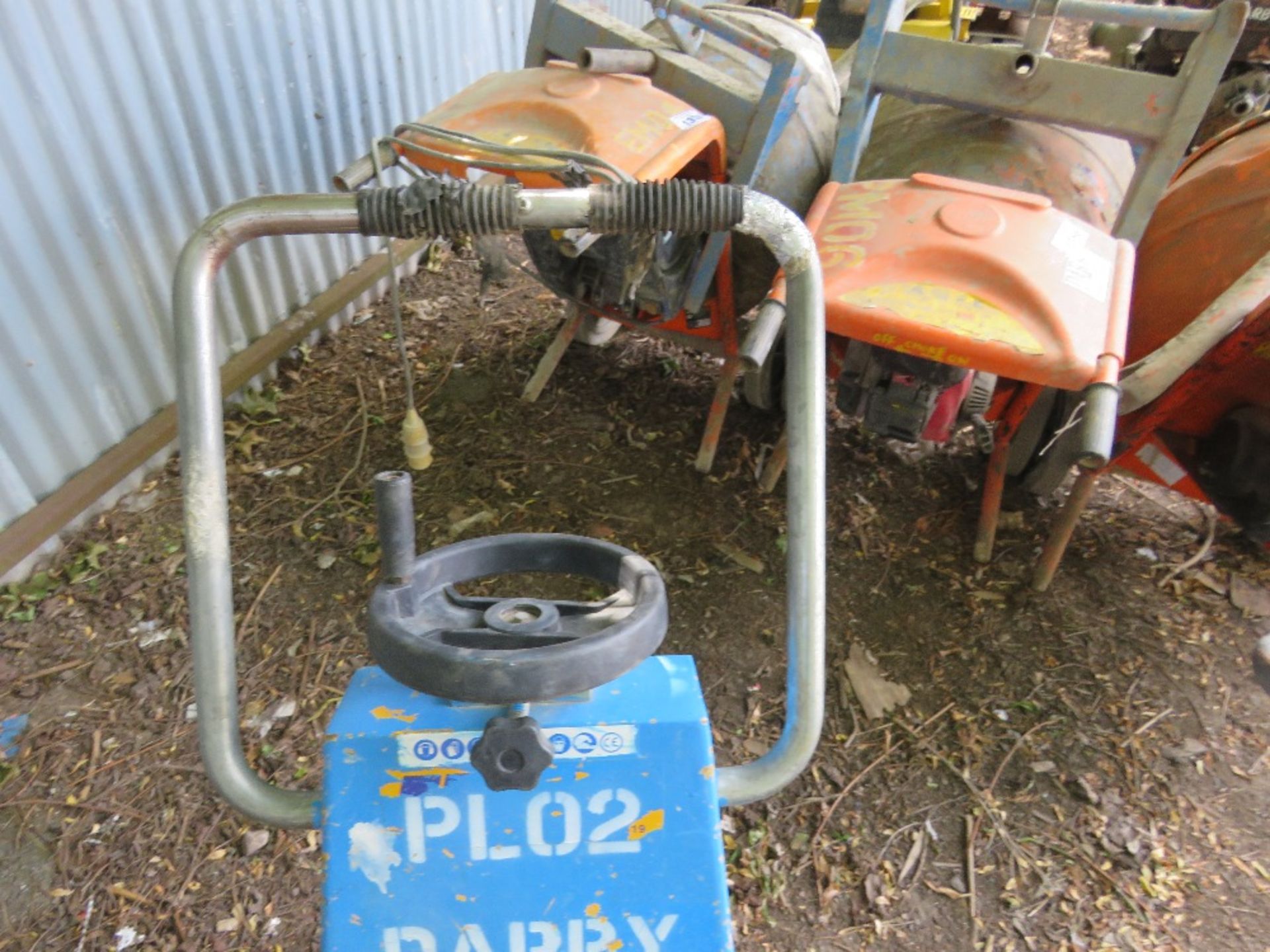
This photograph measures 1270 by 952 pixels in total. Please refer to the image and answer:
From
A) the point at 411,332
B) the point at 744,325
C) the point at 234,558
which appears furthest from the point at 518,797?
the point at 411,332

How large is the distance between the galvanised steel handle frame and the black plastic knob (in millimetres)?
253

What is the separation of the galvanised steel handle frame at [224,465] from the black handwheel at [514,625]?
0.57 feet

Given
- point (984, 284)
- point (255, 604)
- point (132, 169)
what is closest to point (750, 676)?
point (984, 284)

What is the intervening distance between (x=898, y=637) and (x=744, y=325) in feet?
3.57

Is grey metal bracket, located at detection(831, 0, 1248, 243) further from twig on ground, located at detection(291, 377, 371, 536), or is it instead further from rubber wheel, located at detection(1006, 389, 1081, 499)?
twig on ground, located at detection(291, 377, 371, 536)

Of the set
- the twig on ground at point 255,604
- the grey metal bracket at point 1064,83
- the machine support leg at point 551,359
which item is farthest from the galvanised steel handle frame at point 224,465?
the machine support leg at point 551,359

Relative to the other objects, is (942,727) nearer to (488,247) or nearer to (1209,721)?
(1209,721)

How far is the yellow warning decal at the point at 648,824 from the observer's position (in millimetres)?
912

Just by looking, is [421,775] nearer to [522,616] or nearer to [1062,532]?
[522,616]

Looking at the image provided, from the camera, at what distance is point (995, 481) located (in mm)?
2520

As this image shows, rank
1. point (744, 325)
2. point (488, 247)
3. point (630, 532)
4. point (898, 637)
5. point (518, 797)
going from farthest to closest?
point (744, 325) → point (630, 532) → point (898, 637) → point (488, 247) → point (518, 797)

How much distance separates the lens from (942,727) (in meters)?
2.18

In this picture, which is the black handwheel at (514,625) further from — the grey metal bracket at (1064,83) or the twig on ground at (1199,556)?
the twig on ground at (1199,556)

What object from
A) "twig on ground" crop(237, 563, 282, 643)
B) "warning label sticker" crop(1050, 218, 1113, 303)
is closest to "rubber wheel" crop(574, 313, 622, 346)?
"twig on ground" crop(237, 563, 282, 643)
